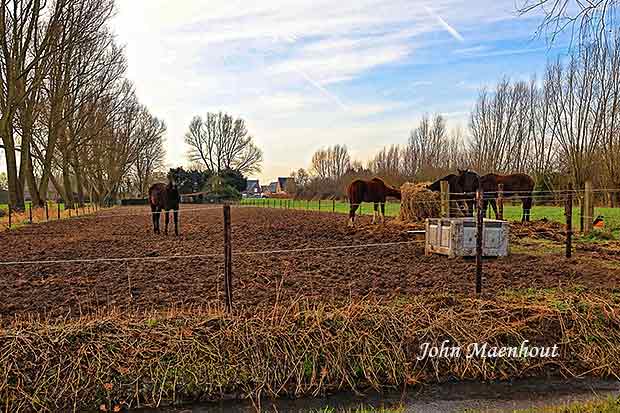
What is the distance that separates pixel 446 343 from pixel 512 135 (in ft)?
121

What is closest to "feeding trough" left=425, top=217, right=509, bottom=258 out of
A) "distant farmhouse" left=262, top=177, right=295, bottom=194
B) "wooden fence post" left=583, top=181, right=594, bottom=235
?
"wooden fence post" left=583, top=181, right=594, bottom=235

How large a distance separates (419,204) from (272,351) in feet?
45.2

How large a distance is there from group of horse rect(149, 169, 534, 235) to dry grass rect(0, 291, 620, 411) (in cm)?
957

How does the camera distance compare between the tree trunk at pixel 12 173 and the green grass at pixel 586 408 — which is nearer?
the green grass at pixel 586 408

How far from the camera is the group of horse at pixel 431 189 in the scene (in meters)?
15.5

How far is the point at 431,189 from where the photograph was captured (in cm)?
1700

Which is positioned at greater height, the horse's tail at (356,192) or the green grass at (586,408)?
the horse's tail at (356,192)

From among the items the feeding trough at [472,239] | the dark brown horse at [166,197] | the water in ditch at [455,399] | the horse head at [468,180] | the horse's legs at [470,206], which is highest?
the horse head at [468,180]

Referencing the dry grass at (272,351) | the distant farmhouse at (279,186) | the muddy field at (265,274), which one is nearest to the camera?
the dry grass at (272,351)

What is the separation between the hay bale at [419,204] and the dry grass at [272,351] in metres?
12.2

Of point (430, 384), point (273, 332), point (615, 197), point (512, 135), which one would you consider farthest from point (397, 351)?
point (512, 135)

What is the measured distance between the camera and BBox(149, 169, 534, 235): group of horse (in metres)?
15.5

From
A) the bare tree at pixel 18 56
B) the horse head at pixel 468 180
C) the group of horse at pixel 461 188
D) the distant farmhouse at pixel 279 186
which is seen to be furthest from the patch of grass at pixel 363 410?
the distant farmhouse at pixel 279 186

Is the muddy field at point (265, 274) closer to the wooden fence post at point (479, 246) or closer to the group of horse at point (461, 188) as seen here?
the wooden fence post at point (479, 246)
